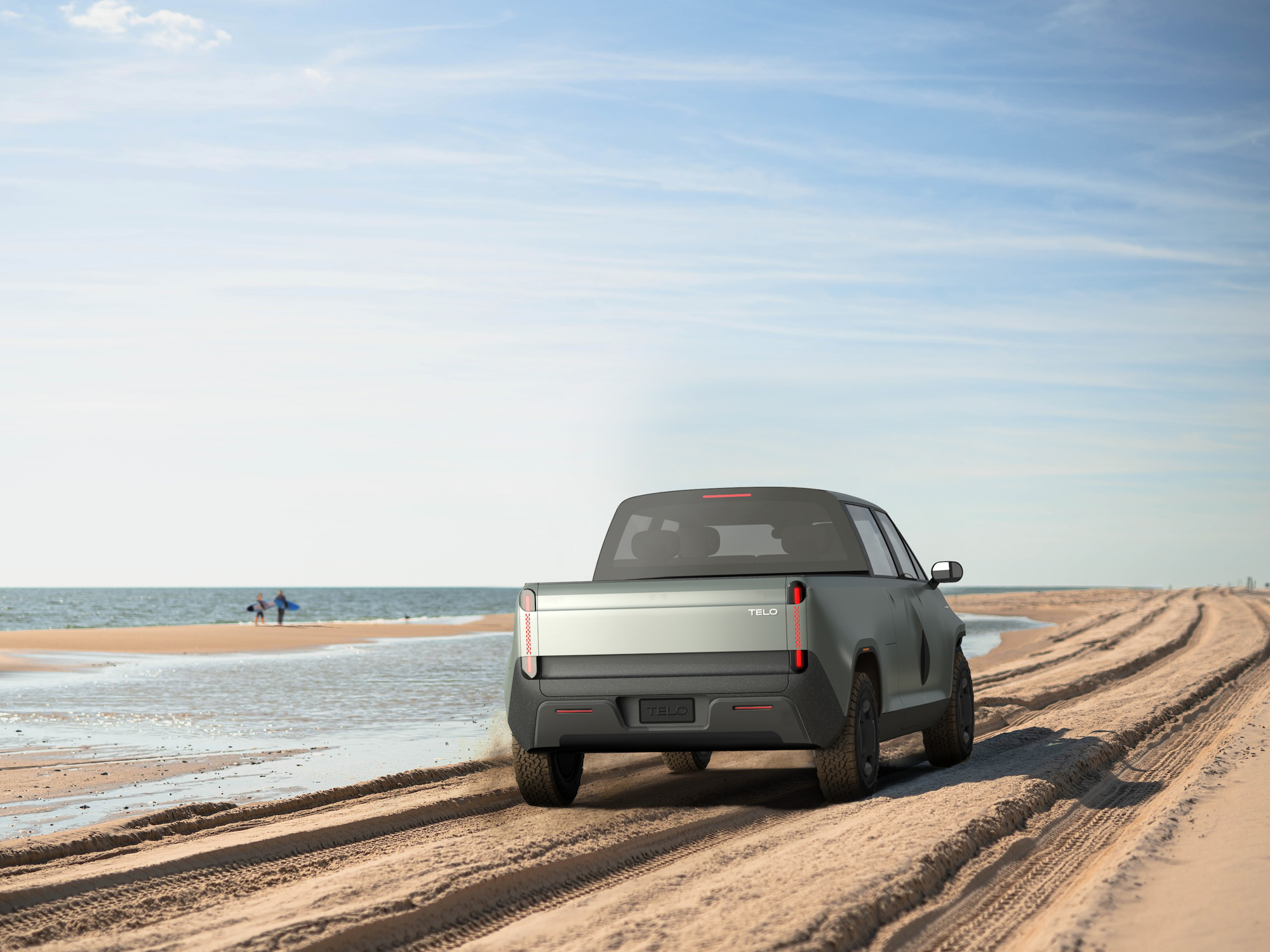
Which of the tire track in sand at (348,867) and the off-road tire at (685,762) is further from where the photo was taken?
the off-road tire at (685,762)

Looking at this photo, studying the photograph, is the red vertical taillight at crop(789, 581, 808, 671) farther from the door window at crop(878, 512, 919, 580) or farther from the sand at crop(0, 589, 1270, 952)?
the door window at crop(878, 512, 919, 580)

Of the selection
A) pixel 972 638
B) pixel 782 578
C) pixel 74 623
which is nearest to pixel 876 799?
pixel 782 578

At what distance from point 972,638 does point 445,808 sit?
3364 cm

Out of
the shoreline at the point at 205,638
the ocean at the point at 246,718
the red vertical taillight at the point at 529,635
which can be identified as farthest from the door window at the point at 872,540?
the shoreline at the point at 205,638

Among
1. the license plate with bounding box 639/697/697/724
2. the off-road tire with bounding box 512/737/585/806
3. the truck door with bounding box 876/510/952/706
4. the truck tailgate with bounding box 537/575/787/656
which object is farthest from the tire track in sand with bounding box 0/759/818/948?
the truck door with bounding box 876/510/952/706

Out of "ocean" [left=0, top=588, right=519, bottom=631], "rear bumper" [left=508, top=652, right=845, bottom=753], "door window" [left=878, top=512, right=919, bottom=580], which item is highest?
"door window" [left=878, top=512, right=919, bottom=580]

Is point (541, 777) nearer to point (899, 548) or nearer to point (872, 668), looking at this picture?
point (872, 668)

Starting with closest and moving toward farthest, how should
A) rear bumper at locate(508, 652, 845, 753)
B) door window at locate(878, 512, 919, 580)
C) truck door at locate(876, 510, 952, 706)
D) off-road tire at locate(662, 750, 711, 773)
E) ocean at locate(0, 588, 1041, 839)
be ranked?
rear bumper at locate(508, 652, 845, 753) → truck door at locate(876, 510, 952, 706) → ocean at locate(0, 588, 1041, 839) → door window at locate(878, 512, 919, 580) → off-road tire at locate(662, 750, 711, 773)

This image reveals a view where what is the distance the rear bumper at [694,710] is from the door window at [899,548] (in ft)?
7.91

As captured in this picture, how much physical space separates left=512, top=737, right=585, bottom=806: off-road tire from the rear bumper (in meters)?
0.39

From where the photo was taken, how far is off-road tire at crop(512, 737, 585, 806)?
24.9 ft

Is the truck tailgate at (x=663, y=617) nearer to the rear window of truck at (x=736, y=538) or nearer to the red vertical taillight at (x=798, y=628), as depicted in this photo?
the red vertical taillight at (x=798, y=628)

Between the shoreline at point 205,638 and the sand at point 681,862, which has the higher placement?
the sand at point 681,862

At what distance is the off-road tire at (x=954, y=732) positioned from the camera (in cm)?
944
